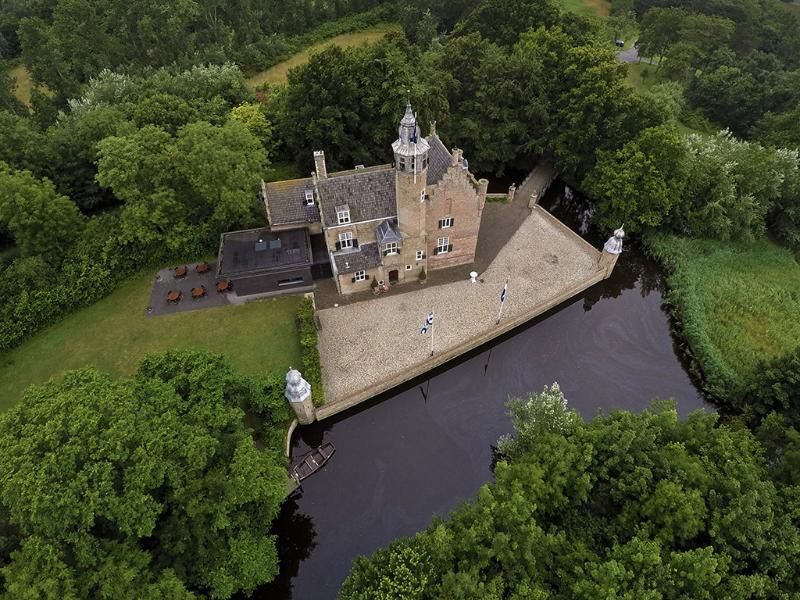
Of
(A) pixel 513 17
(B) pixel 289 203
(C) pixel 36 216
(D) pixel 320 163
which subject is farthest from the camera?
(A) pixel 513 17

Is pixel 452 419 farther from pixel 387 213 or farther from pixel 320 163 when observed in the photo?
pixel 320 163

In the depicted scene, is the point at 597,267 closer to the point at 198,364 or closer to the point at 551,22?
the point at 198,364

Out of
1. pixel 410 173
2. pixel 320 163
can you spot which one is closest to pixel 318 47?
pixel 320 163

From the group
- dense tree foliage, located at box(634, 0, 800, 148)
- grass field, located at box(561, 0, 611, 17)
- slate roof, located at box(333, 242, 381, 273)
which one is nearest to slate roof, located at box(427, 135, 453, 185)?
slate roof, located at box(333, 242, 381, 273)

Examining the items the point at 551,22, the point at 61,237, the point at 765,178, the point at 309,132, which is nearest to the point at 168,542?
the point at 61,237

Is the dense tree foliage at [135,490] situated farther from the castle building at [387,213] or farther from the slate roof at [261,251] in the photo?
the castle building at [387,213]

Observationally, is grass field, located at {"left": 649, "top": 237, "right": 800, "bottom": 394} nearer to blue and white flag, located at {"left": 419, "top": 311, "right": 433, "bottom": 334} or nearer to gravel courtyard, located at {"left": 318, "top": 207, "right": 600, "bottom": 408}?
gravel courtyard, located at {"left": 318, "top": 207, "right": 600, "bottom": 408}

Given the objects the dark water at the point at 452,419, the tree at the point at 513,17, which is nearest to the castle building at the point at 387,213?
the dark water at the point at 452,419
